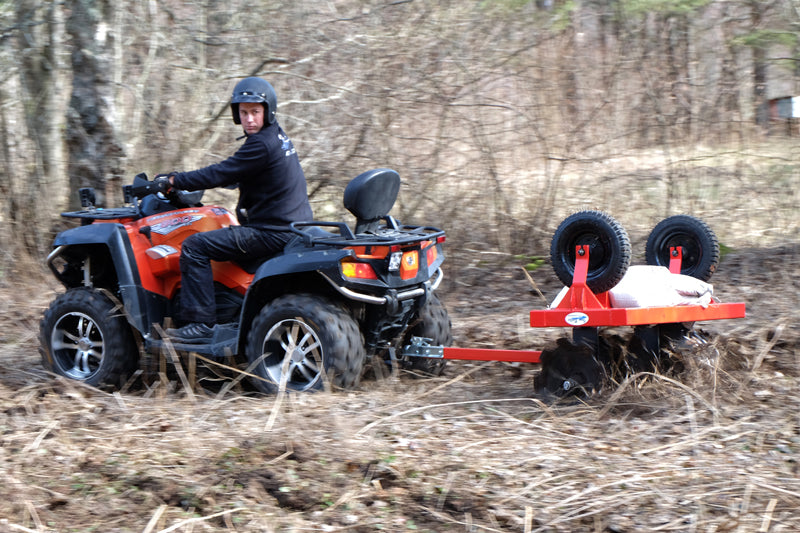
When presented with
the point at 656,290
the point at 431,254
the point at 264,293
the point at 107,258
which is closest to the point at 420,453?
the point at 656,290

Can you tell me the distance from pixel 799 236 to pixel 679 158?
4.85 feet

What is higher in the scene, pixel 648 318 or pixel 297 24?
pixel 297 24

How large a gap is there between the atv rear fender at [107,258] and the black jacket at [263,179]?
611mm

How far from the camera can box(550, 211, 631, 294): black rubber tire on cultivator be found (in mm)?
5215

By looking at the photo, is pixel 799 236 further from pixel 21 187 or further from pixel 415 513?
pixel 21 187

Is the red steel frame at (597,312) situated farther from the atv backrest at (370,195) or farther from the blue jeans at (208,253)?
the blue jeans at (208,253)

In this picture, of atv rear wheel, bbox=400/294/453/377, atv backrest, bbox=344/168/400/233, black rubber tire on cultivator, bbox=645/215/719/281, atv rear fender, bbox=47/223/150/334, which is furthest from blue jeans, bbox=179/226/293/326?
black rubber tire on cultivator, bbox=645/215/719/281

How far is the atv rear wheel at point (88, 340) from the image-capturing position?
6.16m

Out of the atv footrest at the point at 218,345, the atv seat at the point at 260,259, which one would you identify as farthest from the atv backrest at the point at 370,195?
the atv footrest at the point at 218,345

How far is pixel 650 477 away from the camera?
164 inches

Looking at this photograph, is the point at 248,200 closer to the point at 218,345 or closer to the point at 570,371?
the point at 218,345

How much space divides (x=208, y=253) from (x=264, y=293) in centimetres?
44

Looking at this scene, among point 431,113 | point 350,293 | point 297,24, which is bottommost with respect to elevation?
point 350,293

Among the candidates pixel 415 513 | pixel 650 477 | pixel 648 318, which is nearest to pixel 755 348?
pixel 648 318
